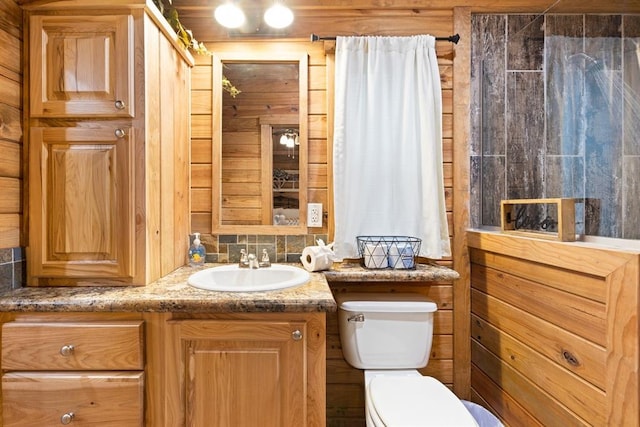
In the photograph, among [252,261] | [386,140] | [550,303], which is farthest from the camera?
[386,140]

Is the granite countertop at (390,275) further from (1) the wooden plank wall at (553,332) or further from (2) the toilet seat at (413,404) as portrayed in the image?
(2) the toilet seat at (413,404)

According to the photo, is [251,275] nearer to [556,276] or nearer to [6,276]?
[6,276]

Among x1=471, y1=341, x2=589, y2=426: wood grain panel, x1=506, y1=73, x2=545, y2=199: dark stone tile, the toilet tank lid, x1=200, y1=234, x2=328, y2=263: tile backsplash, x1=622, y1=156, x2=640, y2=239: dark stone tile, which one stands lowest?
x1=471, y1=341, x2=589, y2=426: wood grain panel

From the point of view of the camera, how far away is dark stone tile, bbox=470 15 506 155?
5.51 ft

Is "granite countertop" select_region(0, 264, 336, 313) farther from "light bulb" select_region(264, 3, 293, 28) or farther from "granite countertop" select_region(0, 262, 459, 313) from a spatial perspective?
"light bulb" select_region(264, 3, 293, 28)

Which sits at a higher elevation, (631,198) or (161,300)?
(631,198)

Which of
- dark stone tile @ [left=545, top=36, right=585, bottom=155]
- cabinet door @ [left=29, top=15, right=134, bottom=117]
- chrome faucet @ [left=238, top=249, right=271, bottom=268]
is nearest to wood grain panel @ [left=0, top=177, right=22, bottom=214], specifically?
cabinet door @ [left=29, top=15, right=134, bottom=117]

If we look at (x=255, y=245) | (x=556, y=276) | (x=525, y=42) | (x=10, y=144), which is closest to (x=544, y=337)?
(x=556, y=276)

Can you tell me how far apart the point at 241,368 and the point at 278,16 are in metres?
1.50

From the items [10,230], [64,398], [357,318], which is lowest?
[64,398]

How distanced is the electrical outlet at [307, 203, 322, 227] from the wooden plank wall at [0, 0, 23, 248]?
3.85 ft

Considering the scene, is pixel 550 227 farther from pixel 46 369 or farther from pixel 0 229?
pixel 0 229

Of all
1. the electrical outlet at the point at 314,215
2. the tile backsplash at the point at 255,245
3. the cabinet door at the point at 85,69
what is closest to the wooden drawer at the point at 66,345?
the tile backsplash at the point at 255,245

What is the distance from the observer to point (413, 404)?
44.9 inches
